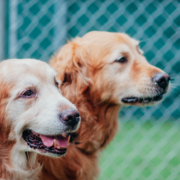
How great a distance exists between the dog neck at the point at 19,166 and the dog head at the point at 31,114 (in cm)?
6

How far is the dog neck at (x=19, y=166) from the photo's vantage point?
6.37 feet

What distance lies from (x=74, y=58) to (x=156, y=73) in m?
0.74

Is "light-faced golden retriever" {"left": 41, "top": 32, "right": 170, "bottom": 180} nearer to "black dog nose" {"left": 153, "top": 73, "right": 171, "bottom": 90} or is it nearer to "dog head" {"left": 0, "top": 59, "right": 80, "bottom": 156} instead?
"black dog nose" {"left": 153, "top": 73, "right": 171, "bottom": 90}

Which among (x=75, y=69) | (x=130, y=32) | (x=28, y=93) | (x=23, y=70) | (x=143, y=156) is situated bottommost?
(x=143, y=156)

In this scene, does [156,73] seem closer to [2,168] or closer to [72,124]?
[72,124]

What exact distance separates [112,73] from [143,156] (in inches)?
72.6

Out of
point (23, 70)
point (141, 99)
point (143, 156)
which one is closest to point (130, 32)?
point (143, 156)

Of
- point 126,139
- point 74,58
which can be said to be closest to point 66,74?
point 74,58

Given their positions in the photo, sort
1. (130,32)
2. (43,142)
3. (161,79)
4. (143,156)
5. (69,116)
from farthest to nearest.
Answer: (130,32) → (143,156) → (161,79) → (43,142) → (69,116)

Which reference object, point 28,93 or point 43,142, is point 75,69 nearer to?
point 28,93

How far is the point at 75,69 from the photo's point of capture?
2506mm

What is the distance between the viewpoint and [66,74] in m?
2.51

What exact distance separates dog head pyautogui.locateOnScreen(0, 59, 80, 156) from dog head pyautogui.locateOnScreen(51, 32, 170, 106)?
0.55 metres

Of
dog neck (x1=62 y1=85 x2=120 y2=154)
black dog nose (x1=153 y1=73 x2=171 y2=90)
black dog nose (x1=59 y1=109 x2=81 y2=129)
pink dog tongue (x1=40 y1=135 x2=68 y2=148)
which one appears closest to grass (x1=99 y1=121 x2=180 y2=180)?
dog neck (x1=62 y1=85 x2=120 y2=154)
